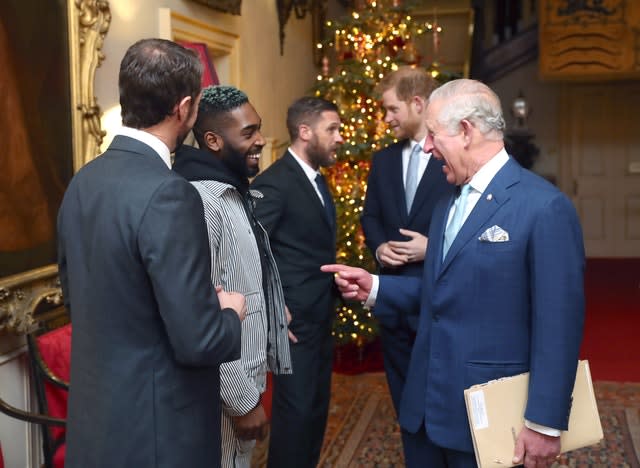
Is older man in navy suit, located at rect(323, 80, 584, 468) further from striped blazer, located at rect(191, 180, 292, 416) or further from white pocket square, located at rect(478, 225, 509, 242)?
striped blazer, located at rect(191, 180, 292, 416)

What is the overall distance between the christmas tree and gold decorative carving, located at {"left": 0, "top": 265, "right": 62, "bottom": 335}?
9.79ft

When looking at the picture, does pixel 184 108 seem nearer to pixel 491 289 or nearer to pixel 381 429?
pixel 491 289

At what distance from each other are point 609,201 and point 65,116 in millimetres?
10138

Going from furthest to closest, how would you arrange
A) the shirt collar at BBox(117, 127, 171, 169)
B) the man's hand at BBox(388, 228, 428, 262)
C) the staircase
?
the staircase < the man's hand at BBox(388, 228, 428, 262) < the shirt collar at BBox(117, 127, 171, 169)

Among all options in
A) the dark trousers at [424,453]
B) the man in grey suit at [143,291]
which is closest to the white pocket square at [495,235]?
the dark trousers at [424,453]

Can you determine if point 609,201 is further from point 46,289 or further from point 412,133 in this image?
point 46,289

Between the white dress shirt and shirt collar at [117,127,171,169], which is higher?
shirt collar at [117,127,171,169]

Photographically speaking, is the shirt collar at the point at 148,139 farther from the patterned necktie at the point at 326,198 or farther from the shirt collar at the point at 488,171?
the patterned necktie at the point at 326,198

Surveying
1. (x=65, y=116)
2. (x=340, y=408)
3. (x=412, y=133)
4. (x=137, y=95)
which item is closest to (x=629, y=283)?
(x=340, y=408)

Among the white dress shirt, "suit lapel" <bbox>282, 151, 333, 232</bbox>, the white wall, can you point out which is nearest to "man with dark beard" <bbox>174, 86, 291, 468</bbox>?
"suit lapel" <bbox>282, 151, 333, 232</bbox>

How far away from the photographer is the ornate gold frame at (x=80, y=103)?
3297 millimetres

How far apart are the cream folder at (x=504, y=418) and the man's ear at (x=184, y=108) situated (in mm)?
1031

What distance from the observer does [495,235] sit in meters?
2.25

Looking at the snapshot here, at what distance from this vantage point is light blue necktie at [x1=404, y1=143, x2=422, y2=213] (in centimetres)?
385
